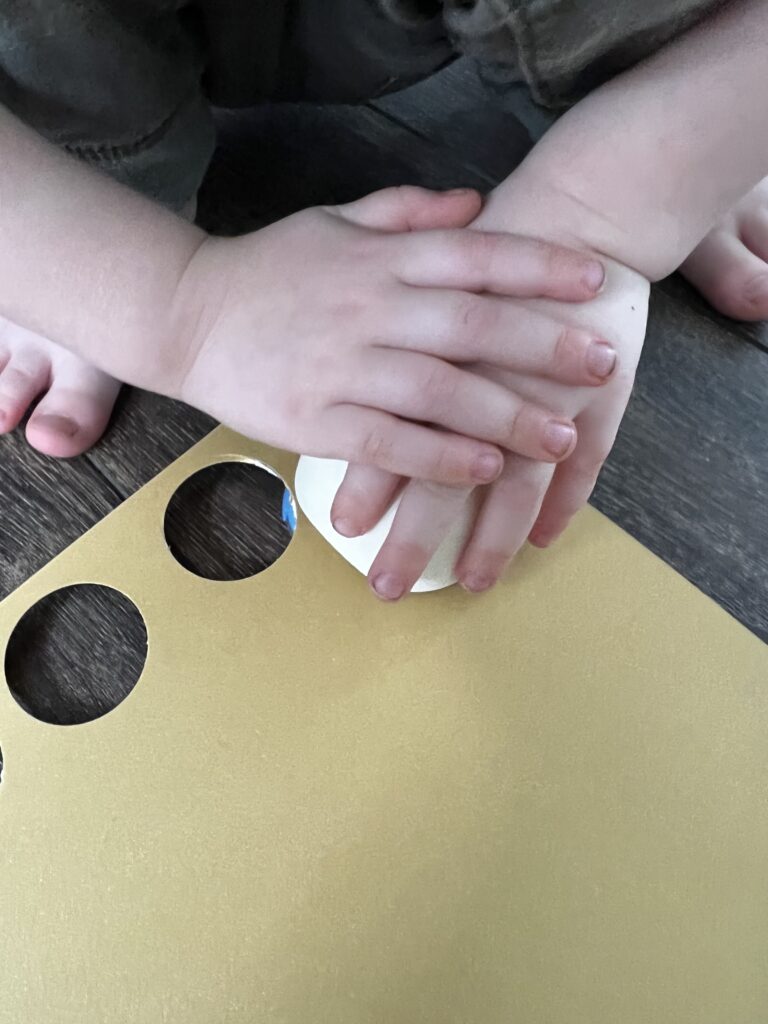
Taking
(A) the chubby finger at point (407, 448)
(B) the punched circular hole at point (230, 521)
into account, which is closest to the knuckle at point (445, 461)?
(A) the chubby finger at point (407, 448)

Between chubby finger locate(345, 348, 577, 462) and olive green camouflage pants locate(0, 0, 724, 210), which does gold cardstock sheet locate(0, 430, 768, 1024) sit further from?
olive green camouflage pants locate(0, 0, 724, 210)

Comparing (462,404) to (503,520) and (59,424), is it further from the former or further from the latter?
(59,424)

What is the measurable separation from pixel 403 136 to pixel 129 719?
1.43 feet

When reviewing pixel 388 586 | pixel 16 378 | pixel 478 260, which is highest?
pixel 478 260

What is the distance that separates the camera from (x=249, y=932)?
321mm

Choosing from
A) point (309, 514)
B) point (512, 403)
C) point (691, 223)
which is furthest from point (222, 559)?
point (691, 223)

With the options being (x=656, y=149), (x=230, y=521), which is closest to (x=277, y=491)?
(x=230, y=521)

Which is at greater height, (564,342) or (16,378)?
(564,342)

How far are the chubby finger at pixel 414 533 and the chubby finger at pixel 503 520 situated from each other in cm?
1

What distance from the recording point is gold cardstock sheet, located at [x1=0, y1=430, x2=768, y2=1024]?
318 millimetres

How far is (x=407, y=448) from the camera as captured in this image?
1.13 ft

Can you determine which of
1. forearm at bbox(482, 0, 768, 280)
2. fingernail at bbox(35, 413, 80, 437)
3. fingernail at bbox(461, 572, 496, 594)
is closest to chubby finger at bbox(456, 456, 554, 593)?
fingernail at bbox(461, 572, 496, 594)

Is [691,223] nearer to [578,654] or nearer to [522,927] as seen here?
[578,654]

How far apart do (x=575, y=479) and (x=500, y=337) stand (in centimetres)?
9
